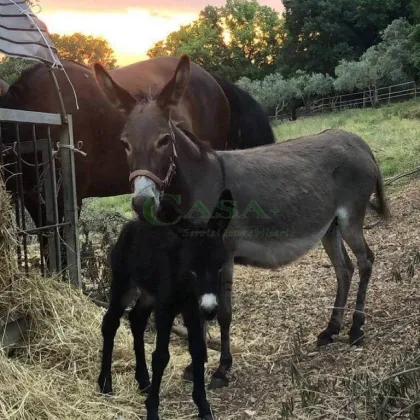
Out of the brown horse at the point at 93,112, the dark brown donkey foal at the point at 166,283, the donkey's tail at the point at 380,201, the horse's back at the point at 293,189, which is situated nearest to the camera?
the dark brown donkey foal at the point at 166,283

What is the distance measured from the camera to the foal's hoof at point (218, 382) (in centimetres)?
375

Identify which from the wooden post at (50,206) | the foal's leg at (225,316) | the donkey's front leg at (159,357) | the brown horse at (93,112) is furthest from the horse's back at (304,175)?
the wooden post at (50,206)

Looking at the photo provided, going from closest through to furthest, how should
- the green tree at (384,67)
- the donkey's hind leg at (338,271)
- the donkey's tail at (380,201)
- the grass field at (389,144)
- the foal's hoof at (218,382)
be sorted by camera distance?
the foal's hoof at (218,382) < the donkey's hind leg at (338,271) < the donkey's tail at (380,201) < the grass field at (389,144) < the green tree at (384,67)

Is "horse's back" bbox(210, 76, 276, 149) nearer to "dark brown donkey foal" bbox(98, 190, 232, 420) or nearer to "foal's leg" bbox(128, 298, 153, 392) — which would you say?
"dark brown donkey foal" bbox(98, 190, 232, 420)

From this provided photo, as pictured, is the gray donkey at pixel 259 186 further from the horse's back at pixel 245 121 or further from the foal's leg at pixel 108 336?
the horse's back at pixel 245 121

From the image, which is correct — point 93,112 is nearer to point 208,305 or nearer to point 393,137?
point 208,305

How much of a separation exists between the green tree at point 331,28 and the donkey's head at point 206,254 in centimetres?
4626

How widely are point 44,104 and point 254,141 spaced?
2663 mm

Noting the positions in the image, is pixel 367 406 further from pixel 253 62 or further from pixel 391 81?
pixel 253 62

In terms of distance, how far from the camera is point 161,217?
11.5 ft

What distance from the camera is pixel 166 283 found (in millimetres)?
3178

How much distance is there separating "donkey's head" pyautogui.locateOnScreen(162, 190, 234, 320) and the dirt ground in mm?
525

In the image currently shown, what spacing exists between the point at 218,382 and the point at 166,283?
994 millimetres

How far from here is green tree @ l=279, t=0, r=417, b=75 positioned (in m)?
46.1
